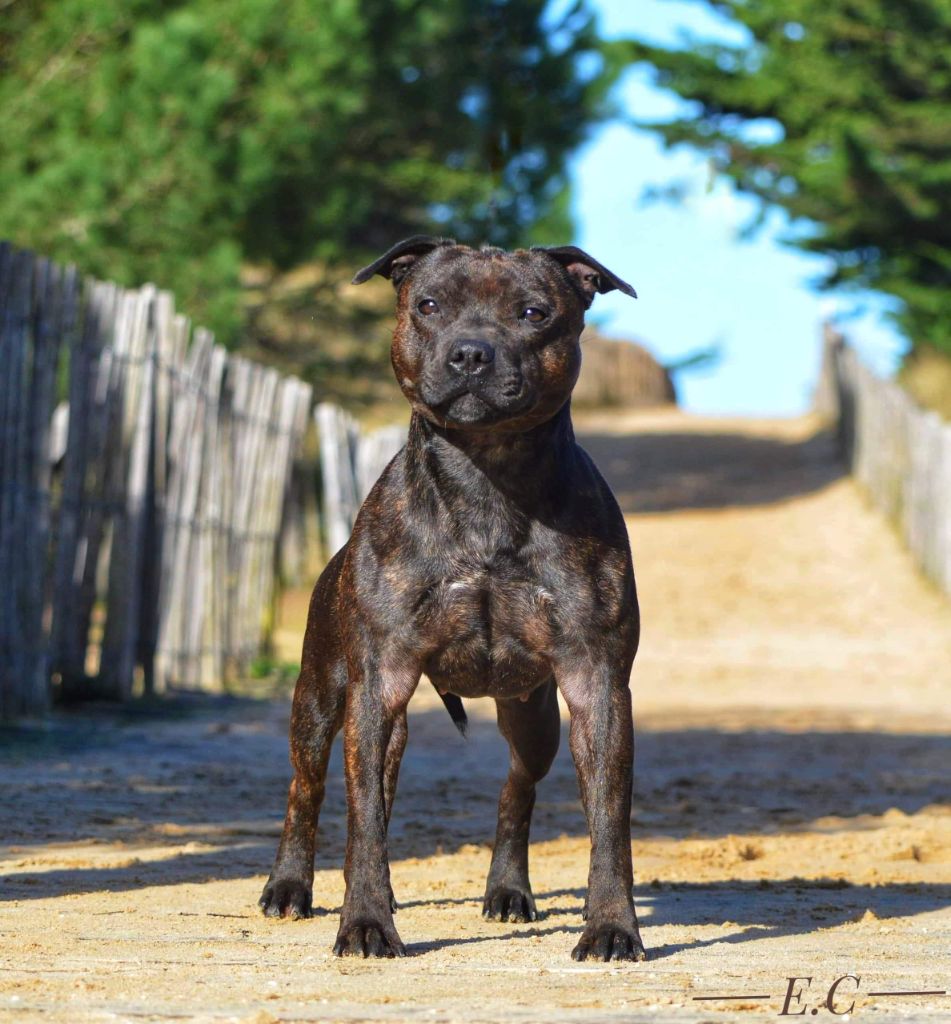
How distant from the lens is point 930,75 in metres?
25.9

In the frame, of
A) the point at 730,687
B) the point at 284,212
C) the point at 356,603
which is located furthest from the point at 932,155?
the point at 356,603

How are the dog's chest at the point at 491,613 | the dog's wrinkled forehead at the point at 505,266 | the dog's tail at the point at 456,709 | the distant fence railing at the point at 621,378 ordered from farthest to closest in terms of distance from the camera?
the distant fence railing at the point at 621,378, the dog's tail at the point at 456,709, the dog's wrinkled forehead at the point at 505,266, the dog's chest at the point at 491,613

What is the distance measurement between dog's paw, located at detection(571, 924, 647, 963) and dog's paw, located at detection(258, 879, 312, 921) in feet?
3.41

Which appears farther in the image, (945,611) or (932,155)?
(932,155)

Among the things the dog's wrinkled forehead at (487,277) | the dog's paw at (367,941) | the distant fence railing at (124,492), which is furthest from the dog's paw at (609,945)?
the distant fence railing at (124,492)

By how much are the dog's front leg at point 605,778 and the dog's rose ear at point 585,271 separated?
1.09 meters

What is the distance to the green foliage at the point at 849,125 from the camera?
25.4 metres

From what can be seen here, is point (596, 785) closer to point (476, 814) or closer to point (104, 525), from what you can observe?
point (476, 814)

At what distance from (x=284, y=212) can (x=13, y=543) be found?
408 inches

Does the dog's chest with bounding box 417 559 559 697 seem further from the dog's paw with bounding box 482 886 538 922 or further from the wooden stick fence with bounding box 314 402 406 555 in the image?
the wooden stick fence with bounding box 314 402 406 555

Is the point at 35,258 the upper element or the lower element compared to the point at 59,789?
upper

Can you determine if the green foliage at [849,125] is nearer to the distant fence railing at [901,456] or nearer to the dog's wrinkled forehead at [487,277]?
the distant fence railing at [901,456]

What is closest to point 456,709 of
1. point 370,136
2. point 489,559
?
point 489,559

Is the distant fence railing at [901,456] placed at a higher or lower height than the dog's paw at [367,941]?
higher
